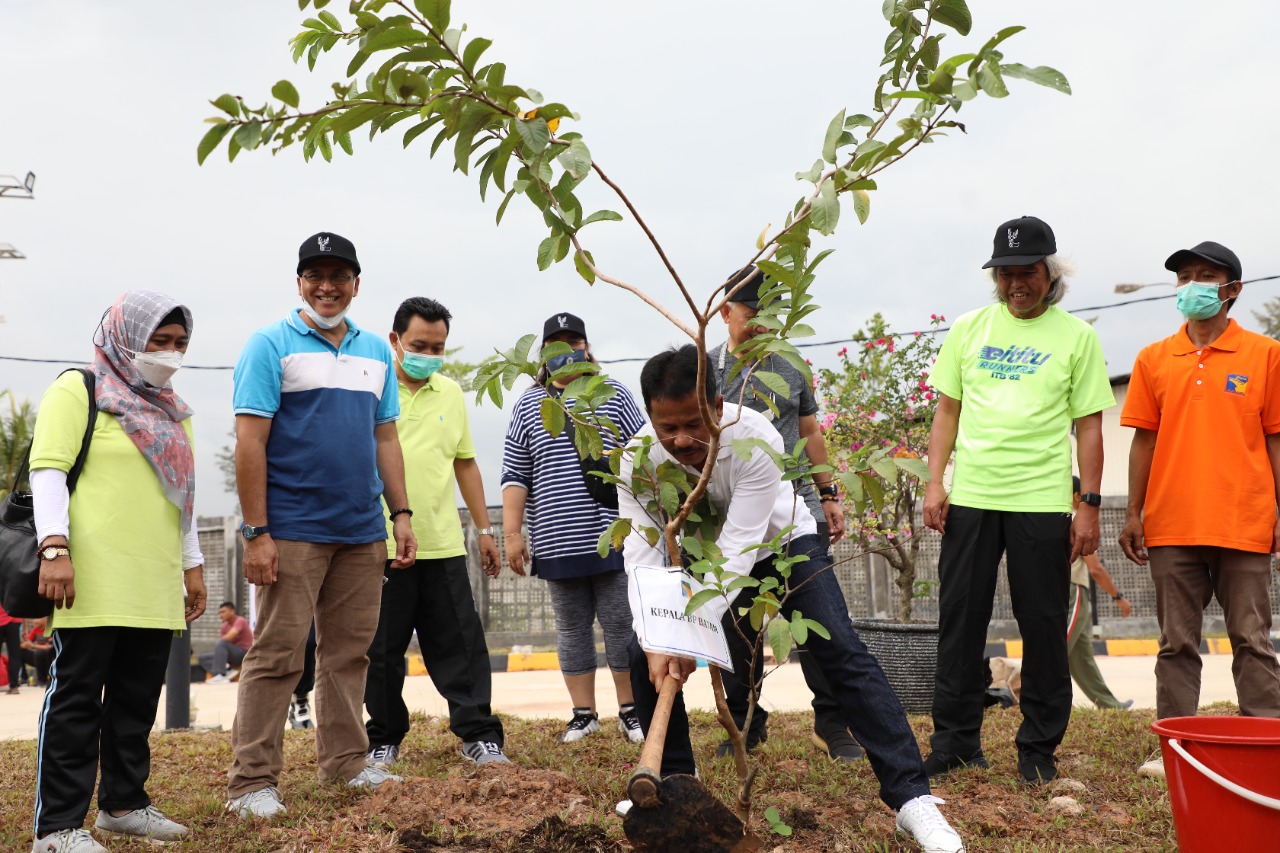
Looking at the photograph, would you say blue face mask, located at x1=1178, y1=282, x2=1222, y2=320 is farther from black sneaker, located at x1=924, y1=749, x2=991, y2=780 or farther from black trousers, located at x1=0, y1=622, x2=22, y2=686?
black trousers, located at x1=0, y1=622, x2=22, y2=686

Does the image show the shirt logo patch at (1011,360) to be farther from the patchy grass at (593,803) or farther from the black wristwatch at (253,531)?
the black wristwatch at (253,531)

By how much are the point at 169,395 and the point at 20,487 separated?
0.56m

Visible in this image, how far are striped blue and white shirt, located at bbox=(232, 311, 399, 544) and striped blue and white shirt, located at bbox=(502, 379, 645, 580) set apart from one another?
1.27 metres

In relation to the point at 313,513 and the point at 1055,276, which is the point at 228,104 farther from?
the point at 1055,276

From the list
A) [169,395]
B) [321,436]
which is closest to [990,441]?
[321,436]

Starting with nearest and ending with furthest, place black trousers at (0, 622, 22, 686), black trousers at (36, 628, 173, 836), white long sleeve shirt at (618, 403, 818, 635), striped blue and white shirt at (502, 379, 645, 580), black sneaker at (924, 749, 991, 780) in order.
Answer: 1. white long sleeve shirt at (618, 403, 818, 635)
2. black trousers at (36, 628, 173, 836)
3. black sneaker at (924, 749, 991, 780)
4. striped blue and white shirt at (502, 379, 645, 580)
5. black trousers at (0, 622, 22, 686)

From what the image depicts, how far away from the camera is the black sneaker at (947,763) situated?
169 inches

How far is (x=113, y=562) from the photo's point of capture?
12.1 feet

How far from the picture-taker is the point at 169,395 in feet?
13.2

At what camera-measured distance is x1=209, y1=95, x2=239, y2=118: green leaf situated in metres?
2.31

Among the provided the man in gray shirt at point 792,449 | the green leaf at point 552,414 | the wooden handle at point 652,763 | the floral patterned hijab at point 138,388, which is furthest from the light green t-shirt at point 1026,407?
the floral patterned hijab at point 138,388

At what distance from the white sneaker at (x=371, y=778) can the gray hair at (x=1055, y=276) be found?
302 cm

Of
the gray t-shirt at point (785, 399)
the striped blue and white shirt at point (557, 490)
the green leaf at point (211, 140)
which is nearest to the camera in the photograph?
the green leaf at point (211, 140)

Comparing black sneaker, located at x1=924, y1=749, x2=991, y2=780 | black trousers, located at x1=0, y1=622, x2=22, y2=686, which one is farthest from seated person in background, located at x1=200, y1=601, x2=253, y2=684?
black sneaker, located at x1=924, y1=749, x2=991, y2=780
